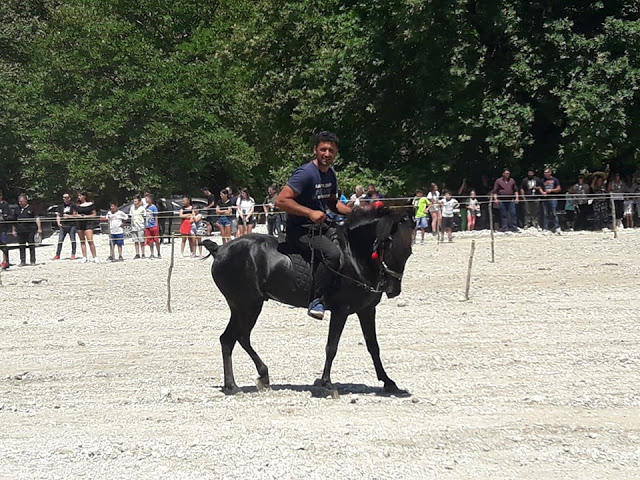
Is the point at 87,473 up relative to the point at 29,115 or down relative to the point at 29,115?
down

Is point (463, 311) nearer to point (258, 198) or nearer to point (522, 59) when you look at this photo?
point (522, 59)

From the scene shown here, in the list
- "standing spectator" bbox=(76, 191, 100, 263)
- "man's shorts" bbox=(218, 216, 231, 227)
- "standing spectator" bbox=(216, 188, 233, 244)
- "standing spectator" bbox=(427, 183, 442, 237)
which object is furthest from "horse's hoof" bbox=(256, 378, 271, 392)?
"standing spectator" bbox=(76, 191, 100, 263)

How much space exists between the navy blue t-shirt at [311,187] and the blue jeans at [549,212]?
1849 centimetres

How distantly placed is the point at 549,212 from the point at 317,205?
18.9m

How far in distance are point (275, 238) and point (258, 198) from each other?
44563 mm

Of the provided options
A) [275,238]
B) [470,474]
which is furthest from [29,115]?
[470,474]

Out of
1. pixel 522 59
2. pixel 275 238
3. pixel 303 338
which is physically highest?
pixel 522 59

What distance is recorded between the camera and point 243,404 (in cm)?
1078

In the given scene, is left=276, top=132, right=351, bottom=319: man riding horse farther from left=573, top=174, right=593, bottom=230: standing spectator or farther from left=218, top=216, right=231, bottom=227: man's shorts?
left=573, top=174, right=593, bottom=230: standing spectator

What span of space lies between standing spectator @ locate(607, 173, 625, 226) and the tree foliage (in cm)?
192

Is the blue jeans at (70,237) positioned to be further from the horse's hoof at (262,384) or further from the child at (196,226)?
the horse's hoof at (262,384)

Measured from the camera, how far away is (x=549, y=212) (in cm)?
2895

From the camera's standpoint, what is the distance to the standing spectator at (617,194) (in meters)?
28.9

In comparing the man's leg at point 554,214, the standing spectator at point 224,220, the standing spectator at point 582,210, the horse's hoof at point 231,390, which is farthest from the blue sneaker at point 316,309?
the standing spectator at point 582,210
